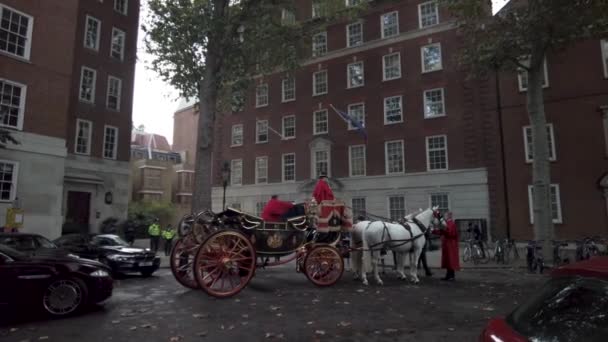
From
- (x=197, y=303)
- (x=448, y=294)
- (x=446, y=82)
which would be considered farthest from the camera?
(x=446, y=82)

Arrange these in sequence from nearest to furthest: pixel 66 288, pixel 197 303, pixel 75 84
Result: pixel 66 288
pixel 197 303
pixel 75 84

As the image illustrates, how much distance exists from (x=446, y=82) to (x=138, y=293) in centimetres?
2424

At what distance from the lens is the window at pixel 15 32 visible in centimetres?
1842

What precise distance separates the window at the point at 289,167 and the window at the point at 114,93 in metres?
13.7

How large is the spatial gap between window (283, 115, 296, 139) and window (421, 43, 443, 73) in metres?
11.7

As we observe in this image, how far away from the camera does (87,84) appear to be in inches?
1030

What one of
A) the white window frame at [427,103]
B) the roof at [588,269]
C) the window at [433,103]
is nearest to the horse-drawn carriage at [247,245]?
the roof at [588,269]

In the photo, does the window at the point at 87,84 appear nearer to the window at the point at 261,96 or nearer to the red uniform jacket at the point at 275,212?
the window at the point at 261,96

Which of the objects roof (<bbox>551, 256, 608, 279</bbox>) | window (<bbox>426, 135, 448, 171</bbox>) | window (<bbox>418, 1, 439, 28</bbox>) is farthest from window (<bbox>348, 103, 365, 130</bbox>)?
roof (<bbox>551, 256, 608, 279</bbox>)

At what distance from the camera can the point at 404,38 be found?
1153 inches

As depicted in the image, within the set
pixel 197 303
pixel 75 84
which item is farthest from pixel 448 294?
pixel 75 84

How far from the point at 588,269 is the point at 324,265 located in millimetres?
8318

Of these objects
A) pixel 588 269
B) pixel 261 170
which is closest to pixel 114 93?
pixel 261 170

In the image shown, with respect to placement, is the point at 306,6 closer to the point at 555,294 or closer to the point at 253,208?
the point at 253,208
